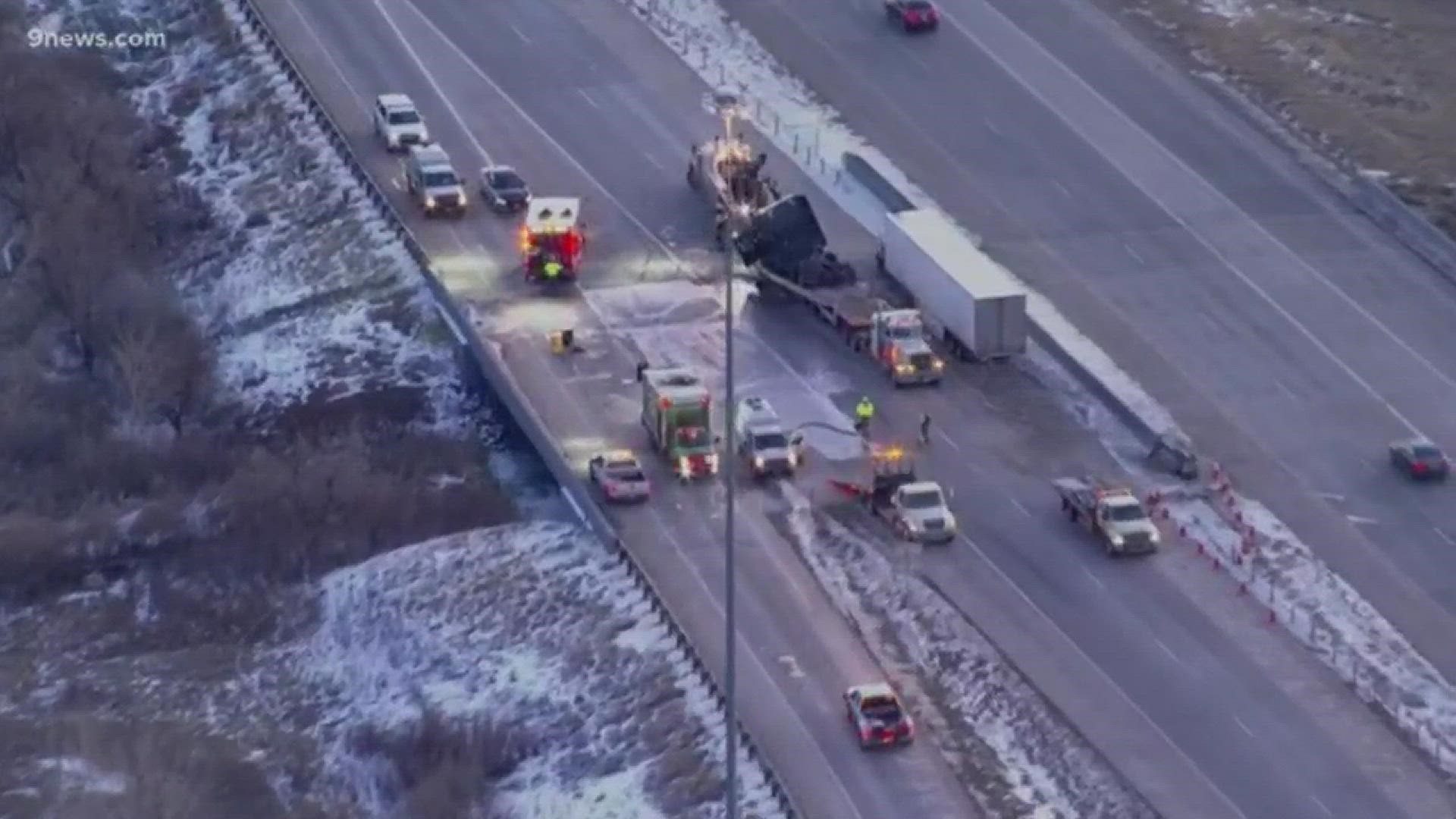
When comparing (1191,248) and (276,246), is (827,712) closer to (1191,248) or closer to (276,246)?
(1191,248)

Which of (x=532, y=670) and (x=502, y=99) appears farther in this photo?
(x=502, y=99)

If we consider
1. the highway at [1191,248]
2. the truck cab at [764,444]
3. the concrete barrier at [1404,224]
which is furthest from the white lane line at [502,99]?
the concrete barrier at [1404,224]

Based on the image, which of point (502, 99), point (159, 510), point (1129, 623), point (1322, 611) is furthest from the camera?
point (502, 99)

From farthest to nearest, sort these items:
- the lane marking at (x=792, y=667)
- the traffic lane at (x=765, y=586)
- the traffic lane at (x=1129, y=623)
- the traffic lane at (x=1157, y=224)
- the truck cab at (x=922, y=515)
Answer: the traffic lane at (x=1157, y=224), the truck cab at (x=922, y=515), the lane marking at (x=792, y=667), the traffic lane at (x=1129, y=623), the traffic lane at (x=765, y=586)

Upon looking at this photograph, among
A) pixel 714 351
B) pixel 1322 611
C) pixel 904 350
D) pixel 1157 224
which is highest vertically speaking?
pixel 904 350

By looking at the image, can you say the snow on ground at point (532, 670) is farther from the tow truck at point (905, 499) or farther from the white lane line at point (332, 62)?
the white lane line at point (332, 62)

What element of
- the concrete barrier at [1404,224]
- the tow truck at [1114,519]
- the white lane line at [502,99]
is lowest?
the concrete barrier at [1404,224]

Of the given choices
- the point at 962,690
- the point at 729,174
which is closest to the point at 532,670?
the point at 962,690
